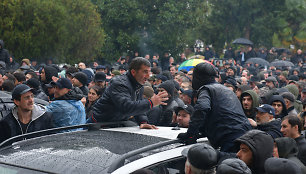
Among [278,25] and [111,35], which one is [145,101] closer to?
[111,35]

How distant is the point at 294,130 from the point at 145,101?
6.15 feet

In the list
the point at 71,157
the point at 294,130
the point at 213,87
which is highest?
the point at 213,87

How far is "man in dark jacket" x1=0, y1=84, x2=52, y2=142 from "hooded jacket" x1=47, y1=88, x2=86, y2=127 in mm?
167

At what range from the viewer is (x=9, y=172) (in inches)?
127

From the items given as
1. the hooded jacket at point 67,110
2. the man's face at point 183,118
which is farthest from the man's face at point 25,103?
the man's face at point 183,118

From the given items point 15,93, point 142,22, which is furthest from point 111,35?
point 15,93

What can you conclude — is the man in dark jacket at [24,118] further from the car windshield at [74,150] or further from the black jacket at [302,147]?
the black jacket at [302,147]

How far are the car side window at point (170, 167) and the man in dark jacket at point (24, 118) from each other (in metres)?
2.10

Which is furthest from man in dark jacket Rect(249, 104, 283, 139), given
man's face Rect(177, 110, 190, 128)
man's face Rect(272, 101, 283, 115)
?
man's face Rect(272, 101, 283, 115)

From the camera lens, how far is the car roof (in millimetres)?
3170

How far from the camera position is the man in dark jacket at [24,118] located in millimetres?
4910

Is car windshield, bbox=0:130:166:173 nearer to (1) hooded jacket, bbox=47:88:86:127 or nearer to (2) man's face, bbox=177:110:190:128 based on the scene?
(1) hooded jacket, bbox=47:88:86:127

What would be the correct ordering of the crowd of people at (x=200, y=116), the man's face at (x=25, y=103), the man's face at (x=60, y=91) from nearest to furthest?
1. the crowd of people at (x=200, y=116)
2. the man's face at (x=25, y=103)
3. the man's face at (x=60, y=91)

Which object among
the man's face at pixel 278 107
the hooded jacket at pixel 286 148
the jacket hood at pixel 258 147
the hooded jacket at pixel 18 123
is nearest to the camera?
the jacket hood at pixel 258 147
